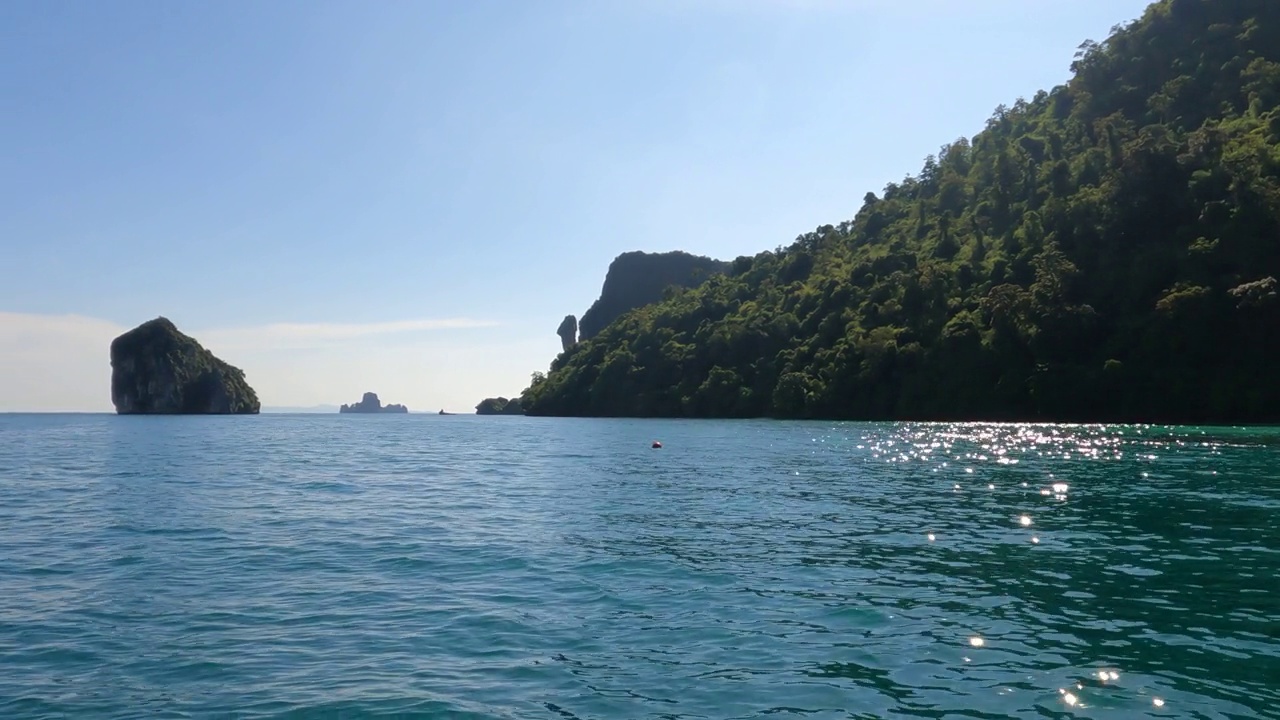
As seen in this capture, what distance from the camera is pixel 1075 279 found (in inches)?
4604

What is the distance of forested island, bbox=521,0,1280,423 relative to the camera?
328ft

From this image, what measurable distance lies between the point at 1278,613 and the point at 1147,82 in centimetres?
17151

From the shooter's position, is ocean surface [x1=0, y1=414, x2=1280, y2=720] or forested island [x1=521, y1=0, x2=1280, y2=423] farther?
forested island [x1=521, y1=0, x2=1280, y2=423]

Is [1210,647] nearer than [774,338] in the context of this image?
Yes

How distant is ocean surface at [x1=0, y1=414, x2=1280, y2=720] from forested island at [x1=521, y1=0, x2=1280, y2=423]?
69941 mm

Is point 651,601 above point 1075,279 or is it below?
below

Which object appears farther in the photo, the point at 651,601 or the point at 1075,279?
the point at 1075,279

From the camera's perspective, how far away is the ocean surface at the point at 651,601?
1205cm

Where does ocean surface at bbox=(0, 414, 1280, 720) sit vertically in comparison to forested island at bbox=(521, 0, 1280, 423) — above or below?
below

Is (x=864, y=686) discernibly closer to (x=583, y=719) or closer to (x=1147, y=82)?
(x=583, y=719)

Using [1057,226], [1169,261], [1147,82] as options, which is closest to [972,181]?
[1147,82]

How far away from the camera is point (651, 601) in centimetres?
1789

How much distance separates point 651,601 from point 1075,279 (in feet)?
384

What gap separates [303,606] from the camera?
57.1ft
